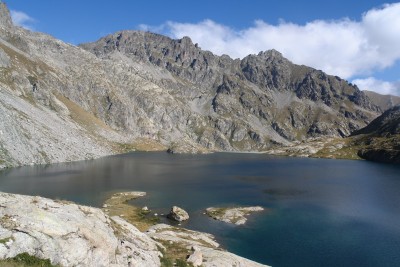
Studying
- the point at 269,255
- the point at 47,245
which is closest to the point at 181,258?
the point at 47,245

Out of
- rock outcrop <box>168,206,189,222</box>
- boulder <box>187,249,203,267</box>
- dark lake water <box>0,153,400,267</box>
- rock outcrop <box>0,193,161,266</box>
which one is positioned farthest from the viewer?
rock outcrop <box>168,206,189,222</box>

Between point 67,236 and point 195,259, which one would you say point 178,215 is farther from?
point 67,236

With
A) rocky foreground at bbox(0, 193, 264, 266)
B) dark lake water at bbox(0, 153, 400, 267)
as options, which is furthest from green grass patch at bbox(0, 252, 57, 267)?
dark lake water at bbox(0, 153, 400, 267)

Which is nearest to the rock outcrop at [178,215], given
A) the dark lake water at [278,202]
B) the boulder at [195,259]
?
the dark lake water at [278,202]

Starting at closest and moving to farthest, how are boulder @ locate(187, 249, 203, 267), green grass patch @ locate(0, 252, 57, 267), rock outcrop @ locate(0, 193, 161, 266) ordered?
green grass patch @ locate(0, 252, 57, 267) < rock outcrop @ locate(0, 193, 161, 266) < boulder @ locate(187, 249, 203, 267)

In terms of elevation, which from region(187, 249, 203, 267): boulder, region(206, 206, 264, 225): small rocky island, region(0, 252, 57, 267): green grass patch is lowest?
region(206, 206, 264, 225): small rocky island

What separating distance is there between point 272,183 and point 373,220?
203 ft

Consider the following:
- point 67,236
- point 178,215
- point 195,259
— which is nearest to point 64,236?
point 67,236

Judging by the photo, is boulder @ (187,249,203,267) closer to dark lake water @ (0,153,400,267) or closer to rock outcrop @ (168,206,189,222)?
dark lake water @ (0,153,400,267)

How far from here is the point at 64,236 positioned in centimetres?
2956

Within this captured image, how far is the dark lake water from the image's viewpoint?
64.8 metres

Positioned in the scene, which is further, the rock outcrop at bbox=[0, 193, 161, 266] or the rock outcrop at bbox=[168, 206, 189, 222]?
the rock outcrop at bbox=[168, 206, 189, 222]

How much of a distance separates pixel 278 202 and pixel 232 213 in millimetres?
22557

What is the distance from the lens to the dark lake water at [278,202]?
64.8m
